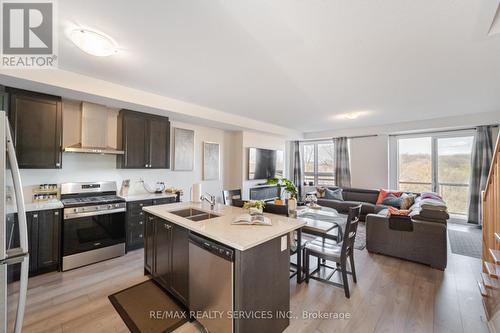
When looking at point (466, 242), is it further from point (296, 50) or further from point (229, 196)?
point (296, 50)

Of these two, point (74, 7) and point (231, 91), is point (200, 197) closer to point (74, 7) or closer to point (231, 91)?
point (231, 91)

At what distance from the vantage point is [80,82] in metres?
2.71

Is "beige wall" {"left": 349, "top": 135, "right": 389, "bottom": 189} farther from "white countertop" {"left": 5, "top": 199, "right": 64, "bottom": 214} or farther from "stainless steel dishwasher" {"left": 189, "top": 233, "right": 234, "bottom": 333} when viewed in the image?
"white countertop" {"left": 5, "top": 199, "right": 64, "bottom": 214}

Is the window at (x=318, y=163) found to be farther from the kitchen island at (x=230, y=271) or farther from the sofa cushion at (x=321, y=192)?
the kitchen island at (x=230, y=271)

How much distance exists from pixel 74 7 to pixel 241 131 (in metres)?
4.11

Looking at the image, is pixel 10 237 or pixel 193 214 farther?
pixel 193 214

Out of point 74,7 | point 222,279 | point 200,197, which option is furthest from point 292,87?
point 222,279

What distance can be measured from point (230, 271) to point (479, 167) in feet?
21.4

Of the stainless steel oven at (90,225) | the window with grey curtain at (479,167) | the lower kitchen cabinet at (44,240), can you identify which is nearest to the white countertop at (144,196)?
the stainless steel oven at (90,225)

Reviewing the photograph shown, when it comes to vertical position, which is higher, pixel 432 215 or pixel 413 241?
pixel 432 215

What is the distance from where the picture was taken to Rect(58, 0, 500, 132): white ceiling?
1.61 m

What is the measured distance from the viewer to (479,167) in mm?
4789

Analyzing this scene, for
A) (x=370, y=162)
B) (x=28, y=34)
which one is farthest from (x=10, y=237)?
(x=370, y=162)

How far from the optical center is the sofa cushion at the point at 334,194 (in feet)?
20.0
